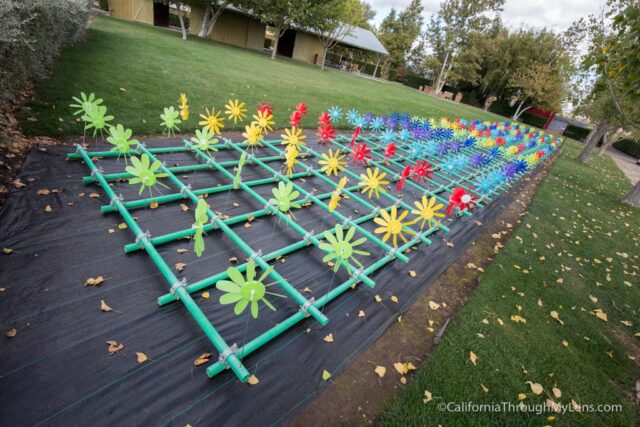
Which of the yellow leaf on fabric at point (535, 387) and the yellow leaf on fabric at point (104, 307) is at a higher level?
the yellow leaf on fabric at point (104, 307)

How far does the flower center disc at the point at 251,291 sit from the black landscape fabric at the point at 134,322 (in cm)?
54

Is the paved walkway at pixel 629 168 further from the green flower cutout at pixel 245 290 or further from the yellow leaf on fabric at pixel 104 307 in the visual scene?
the yellow leaf on fabric at pixel 104 307

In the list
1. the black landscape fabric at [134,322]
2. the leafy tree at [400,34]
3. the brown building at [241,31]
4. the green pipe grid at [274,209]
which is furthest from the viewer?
the leafy tree at [400,34]

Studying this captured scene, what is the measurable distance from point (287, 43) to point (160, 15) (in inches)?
456

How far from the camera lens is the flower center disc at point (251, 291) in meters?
1.97

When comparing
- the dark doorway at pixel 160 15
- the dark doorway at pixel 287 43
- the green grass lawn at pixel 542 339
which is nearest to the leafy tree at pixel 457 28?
the dark doorway at pixel 287 43

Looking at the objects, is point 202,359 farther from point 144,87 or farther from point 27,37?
Result: point 144,87

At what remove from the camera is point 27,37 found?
529 centimetres

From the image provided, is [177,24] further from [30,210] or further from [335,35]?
[30,210]

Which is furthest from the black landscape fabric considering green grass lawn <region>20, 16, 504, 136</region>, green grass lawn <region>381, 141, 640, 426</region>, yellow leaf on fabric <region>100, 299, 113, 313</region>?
green grass lawn <region>20, 16, 504, 136</region>

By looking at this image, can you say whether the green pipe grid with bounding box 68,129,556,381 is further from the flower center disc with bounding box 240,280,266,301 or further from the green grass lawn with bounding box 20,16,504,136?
the green grass lawn with bounding box 20,16,504,136

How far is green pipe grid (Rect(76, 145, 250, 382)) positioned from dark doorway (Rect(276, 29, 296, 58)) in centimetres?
3146

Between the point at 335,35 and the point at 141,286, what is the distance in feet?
97.3

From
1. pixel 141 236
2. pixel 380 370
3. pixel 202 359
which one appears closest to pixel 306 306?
pixel 380 370
